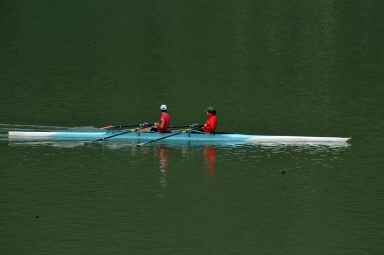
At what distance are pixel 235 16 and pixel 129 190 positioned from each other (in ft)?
223

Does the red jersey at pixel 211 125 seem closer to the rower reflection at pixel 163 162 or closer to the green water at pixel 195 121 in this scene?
the green water at pixel 195 121

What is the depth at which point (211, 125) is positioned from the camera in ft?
111

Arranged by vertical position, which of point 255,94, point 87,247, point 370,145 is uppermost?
point 255,94

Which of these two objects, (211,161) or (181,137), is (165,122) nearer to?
(181,137)

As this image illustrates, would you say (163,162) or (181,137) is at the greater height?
(181,137)

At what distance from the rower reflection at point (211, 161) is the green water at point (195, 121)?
0.45 feet

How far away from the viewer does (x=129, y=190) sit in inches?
1008

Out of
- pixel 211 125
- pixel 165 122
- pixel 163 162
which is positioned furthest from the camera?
pixel 165 122

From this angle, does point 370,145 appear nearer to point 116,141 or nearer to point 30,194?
point 116,141

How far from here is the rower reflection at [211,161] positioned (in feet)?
90.5

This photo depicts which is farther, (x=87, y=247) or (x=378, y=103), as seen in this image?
(x=378, y=103)

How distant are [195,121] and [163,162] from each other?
11563 mm

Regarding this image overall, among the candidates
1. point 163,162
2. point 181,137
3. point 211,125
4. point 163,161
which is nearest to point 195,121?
point 181,137

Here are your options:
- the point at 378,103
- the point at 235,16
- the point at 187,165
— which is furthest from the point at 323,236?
the point at 235,16
